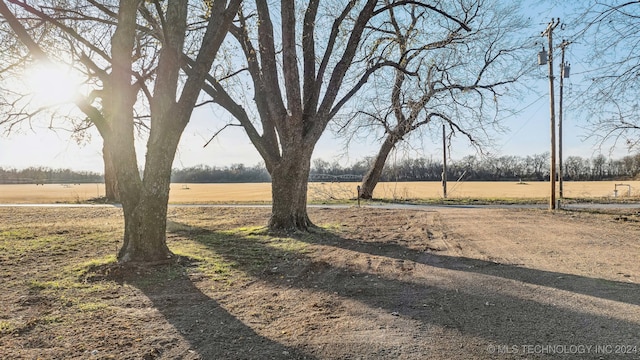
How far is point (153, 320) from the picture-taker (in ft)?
13.3

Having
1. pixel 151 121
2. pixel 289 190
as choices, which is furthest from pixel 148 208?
pixel 289 190

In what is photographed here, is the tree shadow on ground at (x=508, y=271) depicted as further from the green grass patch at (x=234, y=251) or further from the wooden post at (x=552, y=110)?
the wooden post at (x=552, y=110)

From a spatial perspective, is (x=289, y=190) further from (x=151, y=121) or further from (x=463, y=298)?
(x=463, y=298)

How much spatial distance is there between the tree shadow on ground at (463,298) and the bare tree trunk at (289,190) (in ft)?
7.02

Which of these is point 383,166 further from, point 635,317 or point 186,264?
point 635,317

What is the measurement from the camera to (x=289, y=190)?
9.77 m

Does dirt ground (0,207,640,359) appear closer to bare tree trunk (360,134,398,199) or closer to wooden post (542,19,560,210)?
wooden post (542,19,560,210)

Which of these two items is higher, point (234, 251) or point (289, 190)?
point (289, 190)

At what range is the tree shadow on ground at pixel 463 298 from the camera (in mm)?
3588

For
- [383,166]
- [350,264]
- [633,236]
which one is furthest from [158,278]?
[383,166]

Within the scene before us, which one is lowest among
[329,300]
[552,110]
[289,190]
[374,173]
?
[329,300]

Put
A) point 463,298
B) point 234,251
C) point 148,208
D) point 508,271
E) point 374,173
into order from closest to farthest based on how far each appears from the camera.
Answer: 1. point 463,298
2. point 508,271
3. point 148,208
4. point 234,251
5. point 374,173

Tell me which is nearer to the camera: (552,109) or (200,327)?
(200,327)

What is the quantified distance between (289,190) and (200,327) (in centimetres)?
609
